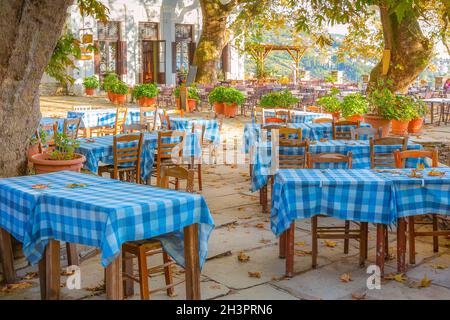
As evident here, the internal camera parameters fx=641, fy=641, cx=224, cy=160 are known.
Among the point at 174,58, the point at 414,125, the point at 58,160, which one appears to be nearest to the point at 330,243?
the point at 58,160

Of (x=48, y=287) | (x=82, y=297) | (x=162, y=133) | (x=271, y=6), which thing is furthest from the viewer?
(x=271, y=6)

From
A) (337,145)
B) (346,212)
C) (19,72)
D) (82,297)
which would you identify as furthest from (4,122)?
(337,145)

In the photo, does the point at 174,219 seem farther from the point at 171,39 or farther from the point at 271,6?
the point at 171,39

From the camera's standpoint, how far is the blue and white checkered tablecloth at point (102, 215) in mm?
3748

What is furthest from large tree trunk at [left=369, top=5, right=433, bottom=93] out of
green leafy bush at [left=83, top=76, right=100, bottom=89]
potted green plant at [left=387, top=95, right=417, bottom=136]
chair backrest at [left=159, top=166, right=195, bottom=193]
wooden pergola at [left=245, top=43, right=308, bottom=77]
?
green leafy bush at [left=83, top=76, right=100, bottom=89]

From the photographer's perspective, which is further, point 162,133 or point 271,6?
point 271,6

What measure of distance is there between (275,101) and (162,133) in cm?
560

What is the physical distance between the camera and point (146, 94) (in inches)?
797

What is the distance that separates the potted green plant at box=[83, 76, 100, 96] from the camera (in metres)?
24.9

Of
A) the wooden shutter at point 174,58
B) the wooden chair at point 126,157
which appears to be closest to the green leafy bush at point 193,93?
the wooden shutter at point 174,58

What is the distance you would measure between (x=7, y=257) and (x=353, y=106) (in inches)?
368

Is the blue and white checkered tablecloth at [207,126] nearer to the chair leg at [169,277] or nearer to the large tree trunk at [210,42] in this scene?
the chair leg at [169,277]

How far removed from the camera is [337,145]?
7559 millimetres

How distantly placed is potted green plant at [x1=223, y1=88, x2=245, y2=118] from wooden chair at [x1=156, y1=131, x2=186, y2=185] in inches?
379
